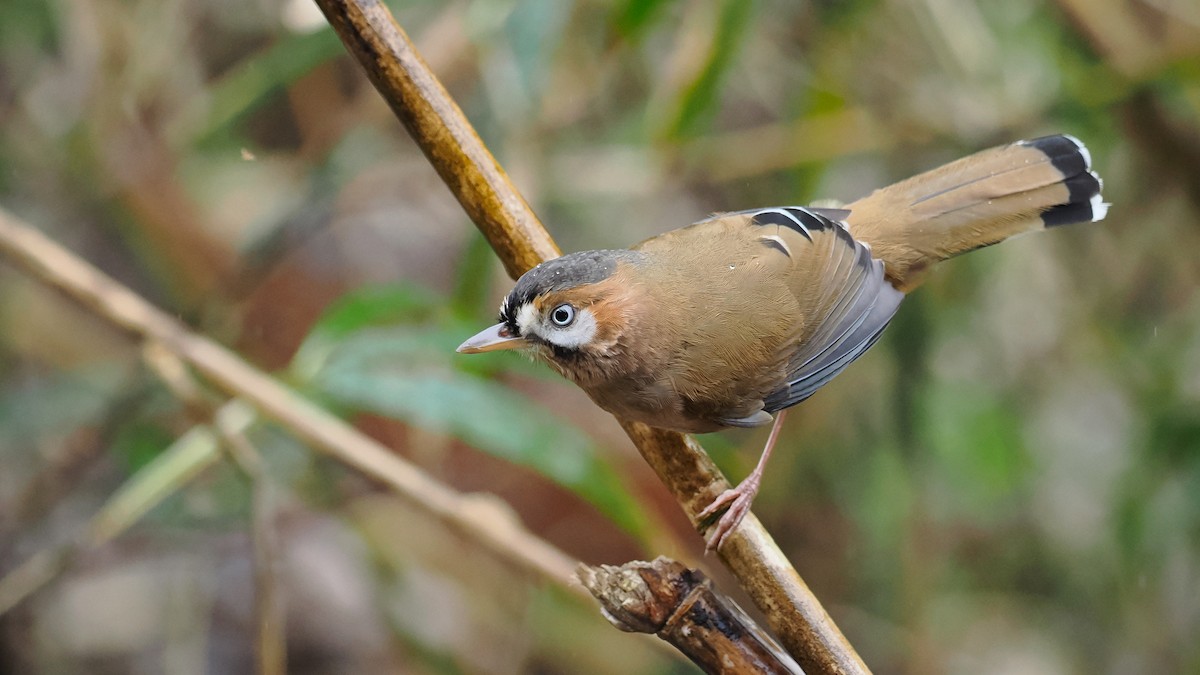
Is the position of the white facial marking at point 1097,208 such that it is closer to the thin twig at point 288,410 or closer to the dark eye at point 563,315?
the dark eye at point 563,315

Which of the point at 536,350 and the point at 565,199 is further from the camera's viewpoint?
the point at 565,199

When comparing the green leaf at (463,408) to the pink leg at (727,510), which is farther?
the green leaf at (463,408)

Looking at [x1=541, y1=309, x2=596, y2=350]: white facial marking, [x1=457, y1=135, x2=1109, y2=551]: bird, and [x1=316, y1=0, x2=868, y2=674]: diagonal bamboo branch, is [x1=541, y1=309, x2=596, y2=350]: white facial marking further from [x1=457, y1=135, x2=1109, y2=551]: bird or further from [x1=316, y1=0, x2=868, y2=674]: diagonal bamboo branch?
[x1=316, y1=0, x2=868, y2=674]: diagonal bamboo branch

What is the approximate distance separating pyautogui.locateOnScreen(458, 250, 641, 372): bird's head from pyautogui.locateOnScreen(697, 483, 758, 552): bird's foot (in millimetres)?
348

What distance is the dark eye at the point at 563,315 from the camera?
194 centimetres

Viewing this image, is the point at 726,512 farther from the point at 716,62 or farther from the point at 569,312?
the point at 716,62

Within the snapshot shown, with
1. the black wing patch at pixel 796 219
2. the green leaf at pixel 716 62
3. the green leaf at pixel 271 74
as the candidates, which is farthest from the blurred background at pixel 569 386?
the black wing patch at pixel 796 219

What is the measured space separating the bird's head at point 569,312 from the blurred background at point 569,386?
1.21 meters

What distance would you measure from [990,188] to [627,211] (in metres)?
2.74

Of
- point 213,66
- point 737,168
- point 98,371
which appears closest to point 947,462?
point 737,168

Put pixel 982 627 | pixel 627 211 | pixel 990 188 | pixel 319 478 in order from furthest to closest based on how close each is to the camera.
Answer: pixel 627 211
pixel 982 627
pixel 319 478
pixel 990 188

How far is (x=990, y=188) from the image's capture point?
2.36 metres

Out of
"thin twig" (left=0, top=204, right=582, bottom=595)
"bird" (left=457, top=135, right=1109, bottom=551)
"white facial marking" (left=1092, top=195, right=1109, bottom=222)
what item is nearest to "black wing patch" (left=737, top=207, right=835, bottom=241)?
"bird" (left=457, top=135, right=1109, bottom=551)

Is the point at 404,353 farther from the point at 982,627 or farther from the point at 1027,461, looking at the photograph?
the point at 982,627
